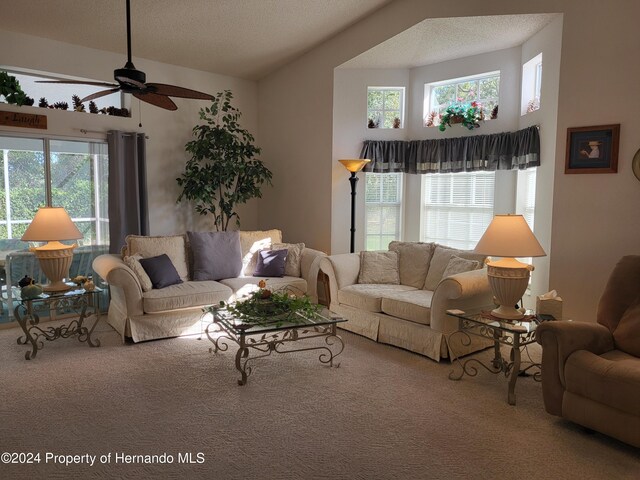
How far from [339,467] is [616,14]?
12.8 feet

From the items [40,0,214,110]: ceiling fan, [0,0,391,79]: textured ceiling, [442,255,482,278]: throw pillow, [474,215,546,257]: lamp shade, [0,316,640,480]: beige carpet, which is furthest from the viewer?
[0,0,391,79]: textured ceiling

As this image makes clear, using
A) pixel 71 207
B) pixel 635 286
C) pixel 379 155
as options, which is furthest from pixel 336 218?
pixel 635 286

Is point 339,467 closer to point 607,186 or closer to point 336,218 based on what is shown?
point 607,186

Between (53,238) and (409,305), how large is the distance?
3.09m

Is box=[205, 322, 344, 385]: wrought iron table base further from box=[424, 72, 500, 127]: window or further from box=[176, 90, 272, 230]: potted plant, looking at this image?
box=[424, 72, 500, 127]: window

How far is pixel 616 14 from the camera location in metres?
3.69

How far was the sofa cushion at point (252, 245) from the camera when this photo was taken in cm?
536

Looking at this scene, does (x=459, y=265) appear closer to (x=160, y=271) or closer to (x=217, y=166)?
(x=160, y=271)

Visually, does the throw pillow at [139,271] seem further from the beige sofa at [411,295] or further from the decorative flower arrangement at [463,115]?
the decorative flower arrangement at [463,115]

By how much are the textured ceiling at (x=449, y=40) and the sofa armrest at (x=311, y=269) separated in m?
2.35

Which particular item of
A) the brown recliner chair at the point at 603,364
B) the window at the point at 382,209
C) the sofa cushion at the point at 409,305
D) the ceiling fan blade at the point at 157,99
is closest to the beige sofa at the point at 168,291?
the sofa cushion at the point at 409,305

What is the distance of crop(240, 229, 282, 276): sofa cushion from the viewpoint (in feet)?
17.6

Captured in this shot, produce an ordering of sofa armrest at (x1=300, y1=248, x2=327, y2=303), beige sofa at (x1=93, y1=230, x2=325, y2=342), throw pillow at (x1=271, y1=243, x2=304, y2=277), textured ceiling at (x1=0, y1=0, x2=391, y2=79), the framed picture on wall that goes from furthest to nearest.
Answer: throw pillow at (x1=271, y1=243, x2=304, y2=277)
sofa armrest at (x1=300, y1=248, x2=327, y2=303)
textured ceiling at (x1=0, y1=0, x2=391, y2=79)
beige sofa at (x1=93, y1=230, x2=325, y2=342)
the framed picture on wall

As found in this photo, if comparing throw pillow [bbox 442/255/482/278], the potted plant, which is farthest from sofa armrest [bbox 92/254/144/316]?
throw pillow [bbox 442/255/482/278]
